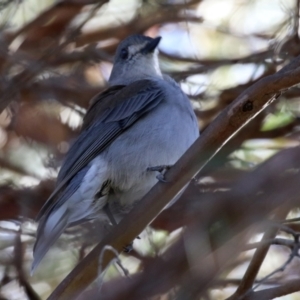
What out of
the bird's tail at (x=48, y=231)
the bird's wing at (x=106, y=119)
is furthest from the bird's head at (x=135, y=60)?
the bird's tail at (x=48, y=231)

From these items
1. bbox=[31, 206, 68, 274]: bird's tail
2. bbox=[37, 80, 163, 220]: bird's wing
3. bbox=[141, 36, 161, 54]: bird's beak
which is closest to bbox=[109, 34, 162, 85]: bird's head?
bbox=[141, 36, 161, 54]: bird's beak

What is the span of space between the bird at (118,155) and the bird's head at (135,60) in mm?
501

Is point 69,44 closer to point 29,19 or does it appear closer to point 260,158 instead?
point 29,19

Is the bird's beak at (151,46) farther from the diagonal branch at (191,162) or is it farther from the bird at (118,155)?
the diagonal branch at (191,162)

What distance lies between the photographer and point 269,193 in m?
2.89

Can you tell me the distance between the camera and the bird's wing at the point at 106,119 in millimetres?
4027

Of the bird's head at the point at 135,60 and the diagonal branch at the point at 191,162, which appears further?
the bird's head at the point at 135,60

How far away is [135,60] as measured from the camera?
207 inches

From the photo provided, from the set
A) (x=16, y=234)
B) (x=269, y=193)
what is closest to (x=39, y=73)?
(x=16, y=234)

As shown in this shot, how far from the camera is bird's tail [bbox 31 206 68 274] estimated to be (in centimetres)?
353

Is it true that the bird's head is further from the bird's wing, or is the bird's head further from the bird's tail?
the bird's tail

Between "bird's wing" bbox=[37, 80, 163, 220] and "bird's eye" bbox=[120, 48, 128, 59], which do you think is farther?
"bird's eye" bbox=[120, 48, 128, 59]

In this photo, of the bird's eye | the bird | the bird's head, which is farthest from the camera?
the bird's eye

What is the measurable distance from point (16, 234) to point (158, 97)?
1313 millimetres
